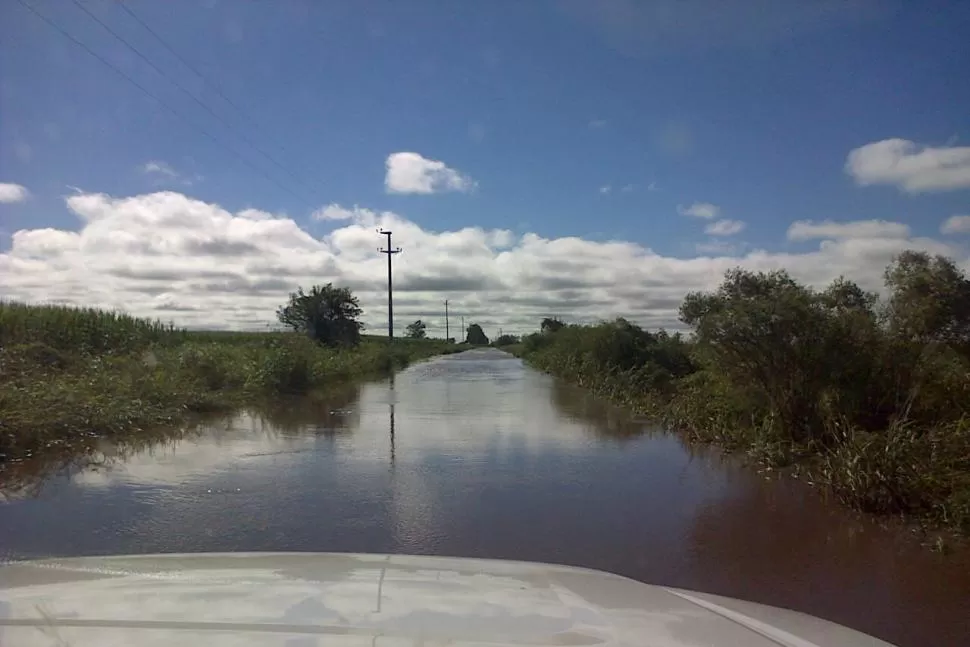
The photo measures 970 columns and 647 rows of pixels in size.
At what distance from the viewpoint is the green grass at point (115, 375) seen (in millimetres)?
11562

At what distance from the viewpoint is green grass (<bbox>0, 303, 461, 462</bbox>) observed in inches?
455

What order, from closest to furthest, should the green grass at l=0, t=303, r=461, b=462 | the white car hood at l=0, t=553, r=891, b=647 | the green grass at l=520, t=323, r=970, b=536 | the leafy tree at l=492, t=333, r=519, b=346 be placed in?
the white car hood at l=0, t=553, r=891, b=647
the green grass at l=520, t=323, r=970, b=536
the green grass at l=0, t=303, r=461, b=462
the leafy tree at l=492, t=333, r=519, b=346

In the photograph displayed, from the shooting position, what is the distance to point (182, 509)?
782cm

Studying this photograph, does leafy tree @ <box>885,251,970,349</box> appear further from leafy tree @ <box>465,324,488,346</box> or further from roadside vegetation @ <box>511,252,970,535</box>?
leafy tree @ <box>465,324,488,346</box>

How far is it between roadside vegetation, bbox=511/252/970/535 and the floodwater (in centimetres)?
55

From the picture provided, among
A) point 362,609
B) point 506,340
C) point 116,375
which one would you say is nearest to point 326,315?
point 116,375

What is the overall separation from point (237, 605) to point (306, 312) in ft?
→ 137

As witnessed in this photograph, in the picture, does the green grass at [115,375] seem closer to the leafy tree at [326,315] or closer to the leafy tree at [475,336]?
the leafy tree at [326,315]

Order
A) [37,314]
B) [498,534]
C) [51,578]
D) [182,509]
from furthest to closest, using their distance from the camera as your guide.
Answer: [37,314] < [182,509] < [498,534] < [51,578]

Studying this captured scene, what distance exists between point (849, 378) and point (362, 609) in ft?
30.0

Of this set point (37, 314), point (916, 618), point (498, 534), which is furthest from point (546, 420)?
point (37, 314)

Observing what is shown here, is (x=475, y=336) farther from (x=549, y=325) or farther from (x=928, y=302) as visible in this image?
(x=928, y=302)

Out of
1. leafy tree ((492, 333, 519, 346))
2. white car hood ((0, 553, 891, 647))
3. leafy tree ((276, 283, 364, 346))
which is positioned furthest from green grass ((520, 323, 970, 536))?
leafy tree ((492, 333, 519, 346))

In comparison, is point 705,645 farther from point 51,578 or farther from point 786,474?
point 786,474
